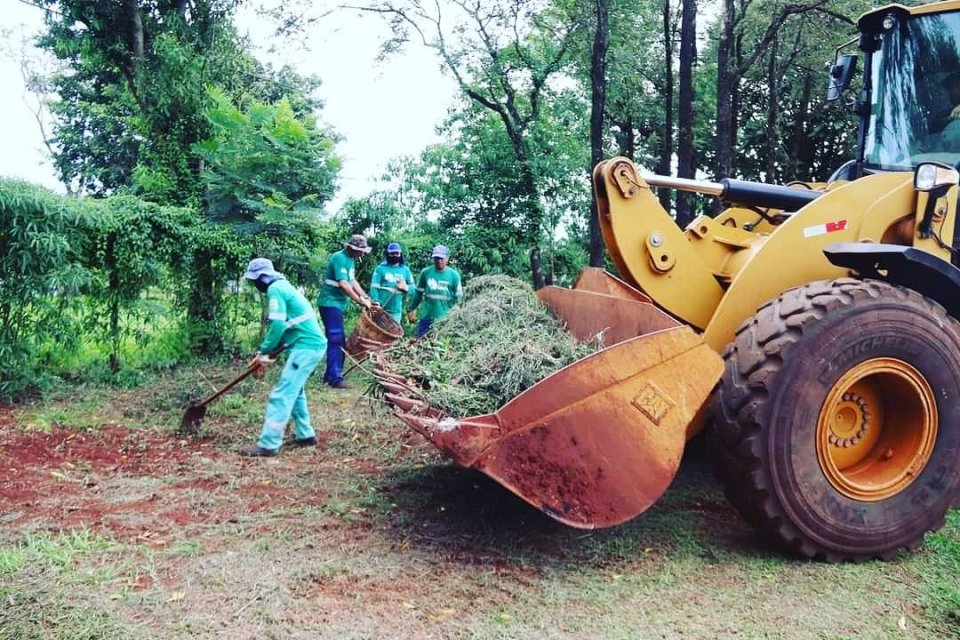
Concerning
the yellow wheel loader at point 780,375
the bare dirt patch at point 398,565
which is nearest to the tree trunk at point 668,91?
the yellow wheel loader at point 780,375

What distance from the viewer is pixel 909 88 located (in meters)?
5.11

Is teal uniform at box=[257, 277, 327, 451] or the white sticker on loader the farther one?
teal uniform at box=[257, 277, 327, 451]

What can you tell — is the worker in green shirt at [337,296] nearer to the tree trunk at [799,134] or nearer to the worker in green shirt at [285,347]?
the worker in green shirt at [285,347]

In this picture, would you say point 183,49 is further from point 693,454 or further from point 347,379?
point 693,454

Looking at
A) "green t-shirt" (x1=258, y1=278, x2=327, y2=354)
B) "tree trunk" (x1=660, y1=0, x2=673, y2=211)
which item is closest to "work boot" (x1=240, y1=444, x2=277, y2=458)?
"green t-shirt" (x1=258, y1=278, x2=327, y2=354)

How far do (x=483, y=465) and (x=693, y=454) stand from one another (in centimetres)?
277

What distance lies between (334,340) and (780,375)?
598 cm

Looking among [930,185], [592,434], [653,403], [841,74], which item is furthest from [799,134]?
[592,434]

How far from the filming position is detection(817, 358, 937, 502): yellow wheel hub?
12.8 ft

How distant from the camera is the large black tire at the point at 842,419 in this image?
12.2 feet

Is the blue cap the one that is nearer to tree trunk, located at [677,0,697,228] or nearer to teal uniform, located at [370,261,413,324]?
teal uniform, located at [370,261,413,324]

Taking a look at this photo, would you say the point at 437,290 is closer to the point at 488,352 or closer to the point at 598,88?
the point at 488,352

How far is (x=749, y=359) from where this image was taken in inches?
149

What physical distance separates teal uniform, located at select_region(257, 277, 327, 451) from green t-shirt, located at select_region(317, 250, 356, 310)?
2.33 metres
